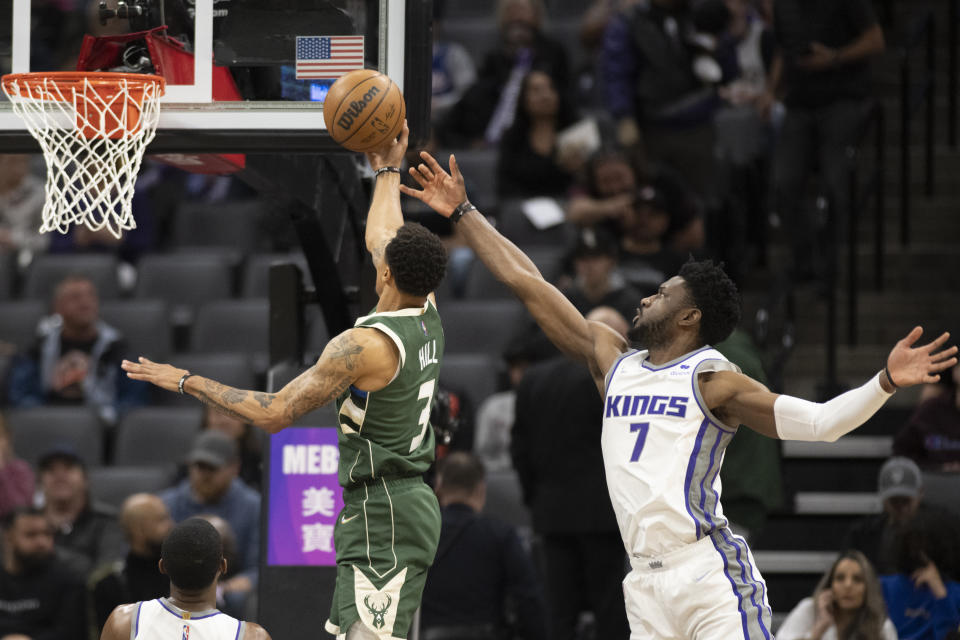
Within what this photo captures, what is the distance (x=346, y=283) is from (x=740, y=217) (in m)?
4.49

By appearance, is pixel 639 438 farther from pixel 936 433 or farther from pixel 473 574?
pixel 936 433

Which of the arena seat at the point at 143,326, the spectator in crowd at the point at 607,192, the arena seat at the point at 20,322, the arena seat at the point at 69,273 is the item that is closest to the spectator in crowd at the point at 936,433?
the spectator in crowd at the point at 607,192

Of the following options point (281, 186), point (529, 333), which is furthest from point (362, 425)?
point (529, 333)

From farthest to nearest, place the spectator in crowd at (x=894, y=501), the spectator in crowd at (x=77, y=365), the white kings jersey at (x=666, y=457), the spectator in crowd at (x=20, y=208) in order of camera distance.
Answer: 1. the spectator in crowd at (x=20, y=208)
2. the spectator in crowd at (x=77, y=365)
3. the spectator in crowd at (x=894, y=501)
4. the white kings jersey at (x=666, y=457)

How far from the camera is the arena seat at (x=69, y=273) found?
502 inches

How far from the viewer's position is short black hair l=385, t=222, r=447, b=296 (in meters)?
5.79

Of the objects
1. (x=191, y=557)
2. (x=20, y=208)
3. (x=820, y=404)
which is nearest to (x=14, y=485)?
(x=20, y=208)

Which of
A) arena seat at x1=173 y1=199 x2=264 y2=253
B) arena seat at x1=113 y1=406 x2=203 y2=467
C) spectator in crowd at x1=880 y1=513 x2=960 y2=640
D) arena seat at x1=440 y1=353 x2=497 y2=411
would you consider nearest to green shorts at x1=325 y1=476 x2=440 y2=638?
spectator in crowd at x1=880 y1=513 x2=960 y2=640

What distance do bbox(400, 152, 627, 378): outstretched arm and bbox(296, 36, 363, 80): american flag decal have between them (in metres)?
0.63

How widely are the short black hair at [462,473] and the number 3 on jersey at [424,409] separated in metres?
2.54

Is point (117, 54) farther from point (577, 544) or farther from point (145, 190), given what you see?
point (145, 190)

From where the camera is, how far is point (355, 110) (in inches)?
239

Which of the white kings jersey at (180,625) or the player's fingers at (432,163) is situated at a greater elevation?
the player's fingers at (432,163)

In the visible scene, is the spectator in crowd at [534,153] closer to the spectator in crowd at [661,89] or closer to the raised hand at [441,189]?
the spectator in crowd at [661,89]
